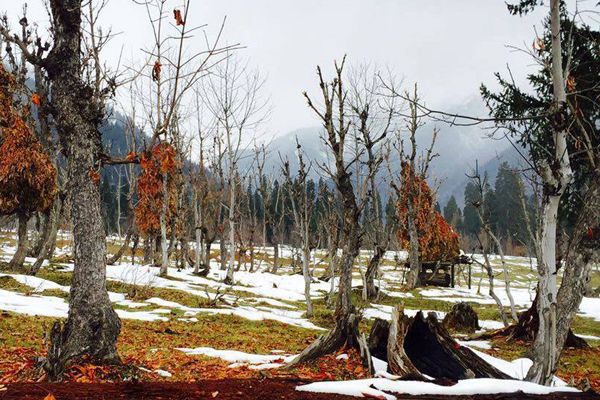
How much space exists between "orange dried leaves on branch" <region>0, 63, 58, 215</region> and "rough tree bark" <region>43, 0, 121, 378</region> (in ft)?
37.7

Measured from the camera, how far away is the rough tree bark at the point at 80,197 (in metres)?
4.95

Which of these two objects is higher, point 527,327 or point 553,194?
point 553,194

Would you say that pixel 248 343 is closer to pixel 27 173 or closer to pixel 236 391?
pixel 236 391

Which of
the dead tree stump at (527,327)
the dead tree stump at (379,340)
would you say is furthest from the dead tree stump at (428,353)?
the dead tree stump at (527,327)

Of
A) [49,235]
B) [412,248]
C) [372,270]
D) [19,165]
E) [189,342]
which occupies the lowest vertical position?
[189,342]

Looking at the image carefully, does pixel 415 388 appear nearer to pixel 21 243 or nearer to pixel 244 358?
pixel 244 358

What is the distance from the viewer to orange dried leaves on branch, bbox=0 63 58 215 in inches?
577

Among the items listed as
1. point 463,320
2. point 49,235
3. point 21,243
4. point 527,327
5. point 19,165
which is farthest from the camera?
point 21,243

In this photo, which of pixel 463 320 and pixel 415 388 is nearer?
pixel 415 388

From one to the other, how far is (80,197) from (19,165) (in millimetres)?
12349

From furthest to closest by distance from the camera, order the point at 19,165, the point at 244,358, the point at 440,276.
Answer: the point at 440,276 < the point at 19,165 < the point at 244,358

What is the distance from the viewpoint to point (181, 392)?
3.38 metres

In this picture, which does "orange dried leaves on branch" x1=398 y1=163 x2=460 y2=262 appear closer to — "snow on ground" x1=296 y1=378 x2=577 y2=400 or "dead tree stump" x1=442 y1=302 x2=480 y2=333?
"dead tree stump" x1=442 y1=302 x2=480 y2=333

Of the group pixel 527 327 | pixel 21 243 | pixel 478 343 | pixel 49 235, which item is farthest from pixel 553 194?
pixel 21 243
